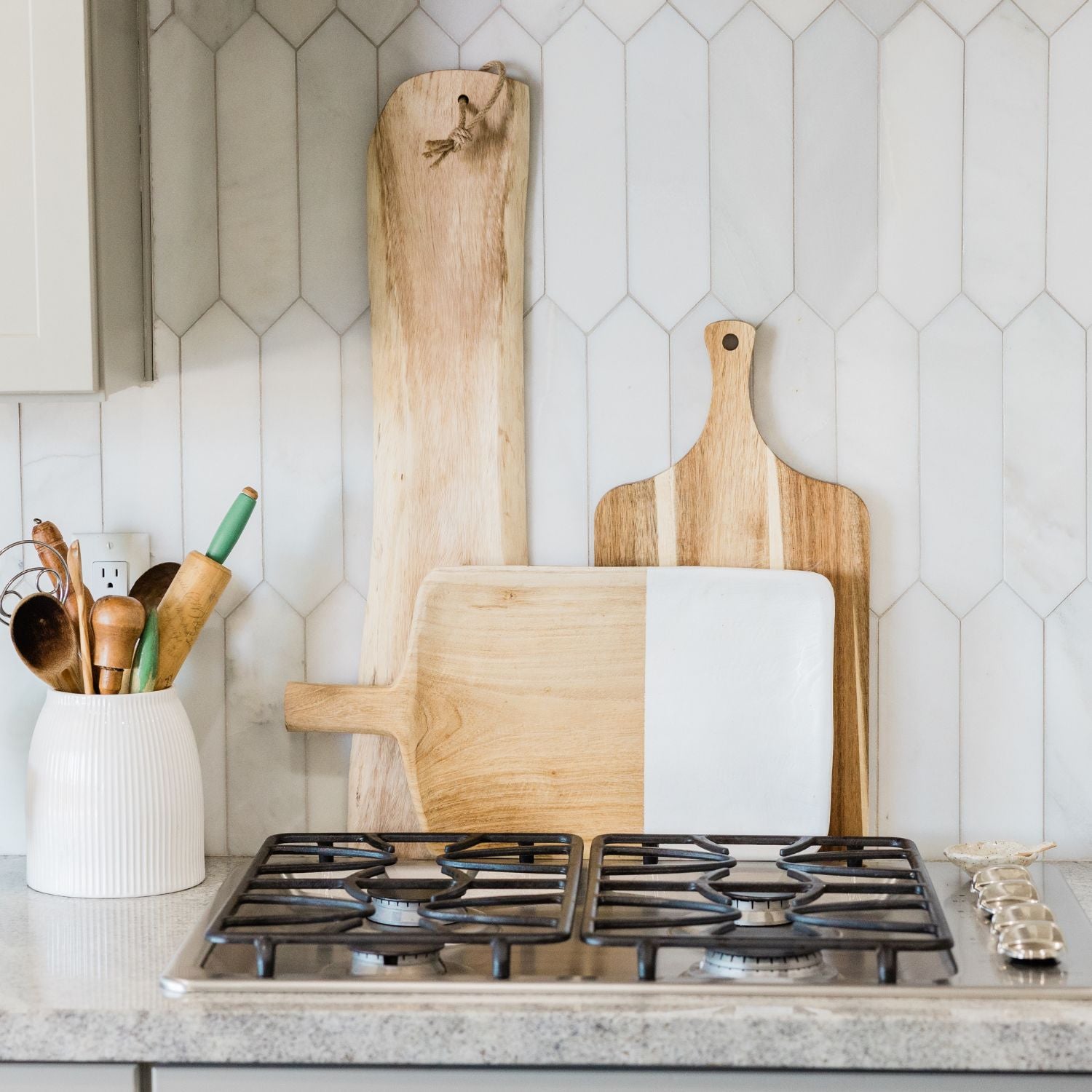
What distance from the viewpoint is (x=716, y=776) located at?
4.54ft

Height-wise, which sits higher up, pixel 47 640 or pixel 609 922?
pixel 47 640

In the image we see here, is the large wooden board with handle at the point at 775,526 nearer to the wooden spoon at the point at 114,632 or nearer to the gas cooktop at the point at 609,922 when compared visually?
the gas cooktop at the point at 609,922

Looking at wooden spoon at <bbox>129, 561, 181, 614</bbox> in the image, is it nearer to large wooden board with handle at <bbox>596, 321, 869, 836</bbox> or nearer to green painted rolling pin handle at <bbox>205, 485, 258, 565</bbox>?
green painted rolling pin handle at <bbox>205, 485, 258, 565</bbox>

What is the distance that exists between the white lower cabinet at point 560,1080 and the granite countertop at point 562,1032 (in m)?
0.02

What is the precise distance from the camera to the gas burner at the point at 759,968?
3.42ft

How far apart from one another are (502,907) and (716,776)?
32 centimetres

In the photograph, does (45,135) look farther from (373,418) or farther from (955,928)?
(955,928)

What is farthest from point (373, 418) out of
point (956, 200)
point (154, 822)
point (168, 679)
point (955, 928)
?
point (955, 928)

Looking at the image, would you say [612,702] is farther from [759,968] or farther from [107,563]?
[107,563]

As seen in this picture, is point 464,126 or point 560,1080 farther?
point 464,126

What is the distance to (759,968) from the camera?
3.45 feet

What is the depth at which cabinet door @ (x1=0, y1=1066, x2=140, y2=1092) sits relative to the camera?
980 millimetres

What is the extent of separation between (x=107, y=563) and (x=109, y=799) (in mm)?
318

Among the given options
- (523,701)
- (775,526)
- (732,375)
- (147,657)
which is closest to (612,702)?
(523,701)
